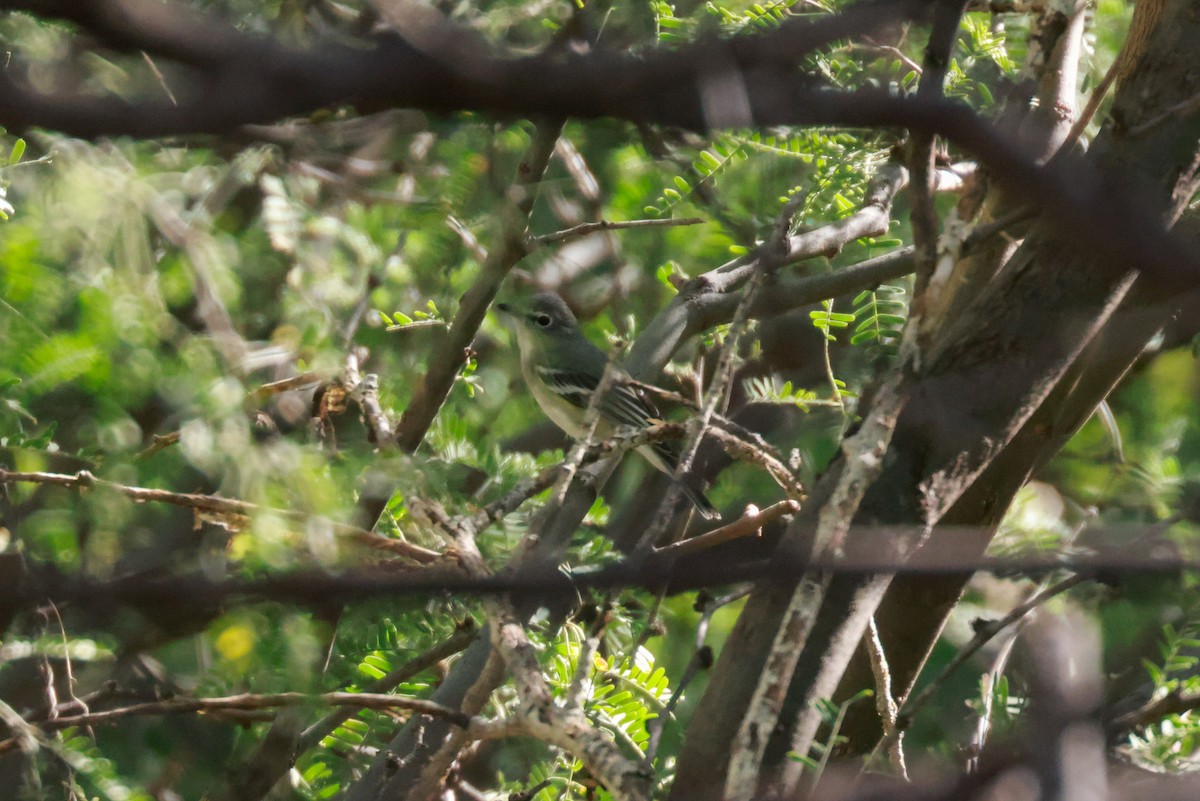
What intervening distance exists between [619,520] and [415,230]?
223 centimetres

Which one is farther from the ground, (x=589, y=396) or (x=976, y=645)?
(x=589, y=396)

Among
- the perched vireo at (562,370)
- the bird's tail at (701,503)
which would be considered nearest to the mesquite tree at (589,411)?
the bird's tail at (701,503)

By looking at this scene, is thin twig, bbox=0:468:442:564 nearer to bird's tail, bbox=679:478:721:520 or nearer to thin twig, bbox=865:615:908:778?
thin twig, bbox=865:615:908:778

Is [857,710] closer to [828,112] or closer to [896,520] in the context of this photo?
[896,520]

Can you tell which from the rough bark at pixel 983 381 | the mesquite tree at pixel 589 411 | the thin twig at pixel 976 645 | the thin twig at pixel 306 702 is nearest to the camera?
the mesquite tree at pixel 589 411

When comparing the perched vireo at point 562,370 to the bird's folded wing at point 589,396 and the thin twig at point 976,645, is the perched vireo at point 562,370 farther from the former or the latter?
the thin twig at point 976,645

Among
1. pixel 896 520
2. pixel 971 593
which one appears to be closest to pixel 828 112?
pixel 896 520

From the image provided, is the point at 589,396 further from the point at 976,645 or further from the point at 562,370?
the point at 976,645

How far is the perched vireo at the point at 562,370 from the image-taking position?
5.54 m

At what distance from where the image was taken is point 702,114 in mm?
1139

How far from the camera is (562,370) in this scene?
5984 mm

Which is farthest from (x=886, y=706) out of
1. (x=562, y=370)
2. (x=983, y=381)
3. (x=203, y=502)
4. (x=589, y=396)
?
(x=562, y=370)

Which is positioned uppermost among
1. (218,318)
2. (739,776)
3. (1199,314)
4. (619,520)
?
(1199,314)

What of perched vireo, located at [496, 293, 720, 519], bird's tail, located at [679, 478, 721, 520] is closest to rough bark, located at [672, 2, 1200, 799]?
bird's tail, located at [679, 478, 721, 520]
